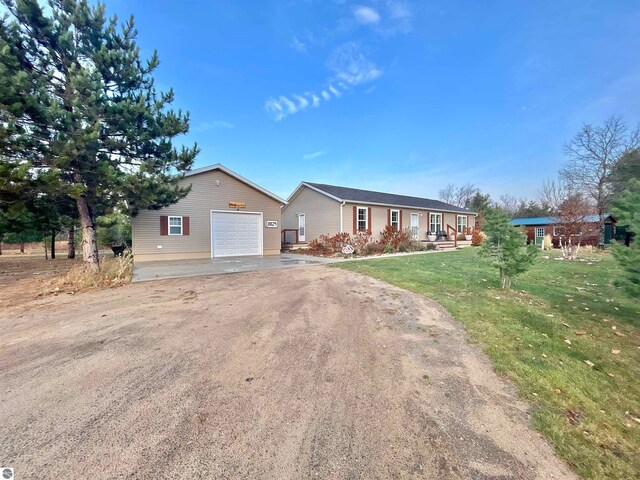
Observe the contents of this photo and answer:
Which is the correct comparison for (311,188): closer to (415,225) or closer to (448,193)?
(415,225)

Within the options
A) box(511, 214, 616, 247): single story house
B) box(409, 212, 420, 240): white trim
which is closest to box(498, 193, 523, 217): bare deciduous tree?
box(511, 214, 616, 247): single story house

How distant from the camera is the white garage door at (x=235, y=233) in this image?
46.5 ft

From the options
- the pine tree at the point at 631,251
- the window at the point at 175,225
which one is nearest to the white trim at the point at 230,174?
the window at the point at 175,225

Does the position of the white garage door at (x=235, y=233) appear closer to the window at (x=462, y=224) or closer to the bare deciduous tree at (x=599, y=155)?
the window at (x=462, y=224)

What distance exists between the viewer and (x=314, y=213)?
62.2 ft

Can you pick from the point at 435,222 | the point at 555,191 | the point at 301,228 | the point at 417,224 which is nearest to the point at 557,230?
the point at 435,222

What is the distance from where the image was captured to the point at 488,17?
33.2 ft

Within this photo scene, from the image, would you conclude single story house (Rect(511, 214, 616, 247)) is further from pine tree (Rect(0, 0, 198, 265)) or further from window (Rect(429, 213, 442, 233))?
pine tree (Rect(0, 0, 198, 265))

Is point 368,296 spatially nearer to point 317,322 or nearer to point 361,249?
point 317,322

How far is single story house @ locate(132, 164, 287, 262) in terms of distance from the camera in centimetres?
1261

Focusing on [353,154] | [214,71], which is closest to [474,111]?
[353,154]

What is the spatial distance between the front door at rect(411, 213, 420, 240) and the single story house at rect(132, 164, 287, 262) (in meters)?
10.7

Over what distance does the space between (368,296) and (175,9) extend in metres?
11.8

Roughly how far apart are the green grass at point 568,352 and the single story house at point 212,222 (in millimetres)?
9923
